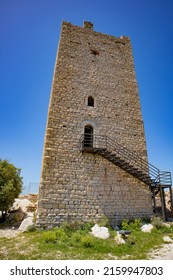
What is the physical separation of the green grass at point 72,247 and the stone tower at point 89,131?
171 cm

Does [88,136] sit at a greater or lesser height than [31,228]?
greater

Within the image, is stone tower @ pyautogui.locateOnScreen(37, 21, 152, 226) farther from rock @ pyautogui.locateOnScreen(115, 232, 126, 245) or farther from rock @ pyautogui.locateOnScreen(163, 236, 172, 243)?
rock @ pyautogui.locateOnScreen(163, 236, 172, 243)

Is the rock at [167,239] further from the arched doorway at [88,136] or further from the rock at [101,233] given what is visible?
the arched doorway at [88,136]

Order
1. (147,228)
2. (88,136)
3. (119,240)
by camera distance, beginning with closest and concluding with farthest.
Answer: (119,240) < (147,228) < (88,136)

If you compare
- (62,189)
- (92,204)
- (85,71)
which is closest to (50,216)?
(62,189)

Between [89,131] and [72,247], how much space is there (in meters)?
7.50

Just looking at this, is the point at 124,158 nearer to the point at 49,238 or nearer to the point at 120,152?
the point at 120,152

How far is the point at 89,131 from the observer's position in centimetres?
1292

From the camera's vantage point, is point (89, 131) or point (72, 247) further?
point (89, 131)

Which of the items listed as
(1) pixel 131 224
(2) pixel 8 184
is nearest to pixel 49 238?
(1) pixel 131 224

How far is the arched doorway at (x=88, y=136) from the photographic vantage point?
40.1 ft

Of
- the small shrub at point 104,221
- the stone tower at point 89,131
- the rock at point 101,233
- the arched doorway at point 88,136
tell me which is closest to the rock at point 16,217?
the stone tower at point 89,131

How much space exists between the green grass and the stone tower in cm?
171

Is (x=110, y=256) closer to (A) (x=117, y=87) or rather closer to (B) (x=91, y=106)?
(B) (x=91, y=106)
